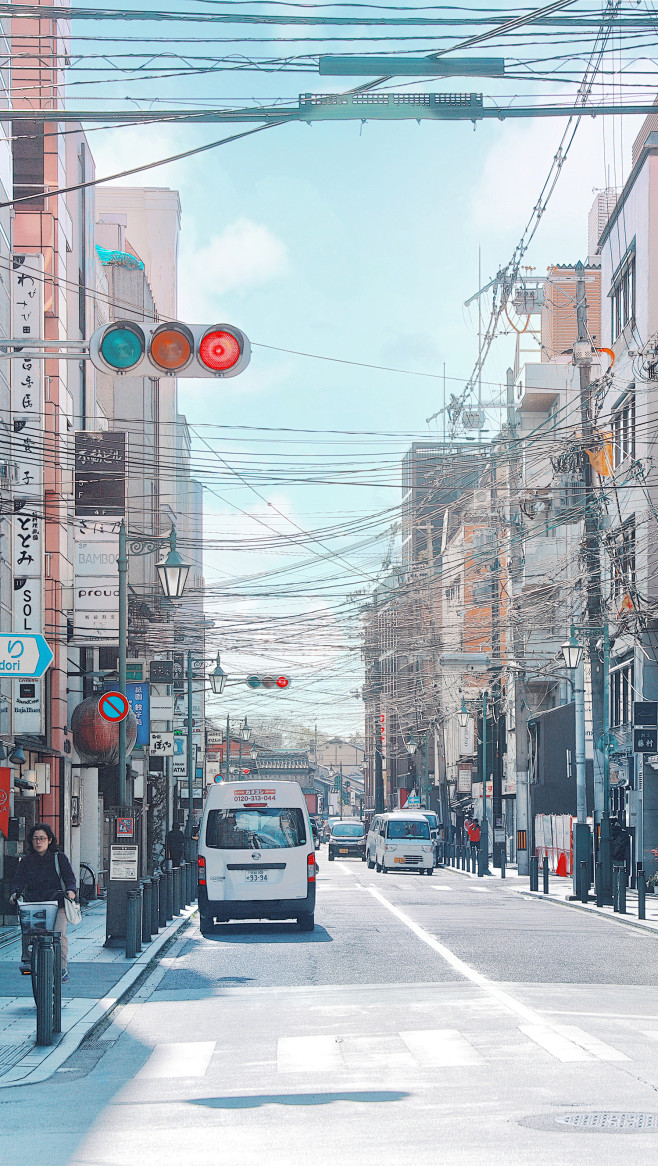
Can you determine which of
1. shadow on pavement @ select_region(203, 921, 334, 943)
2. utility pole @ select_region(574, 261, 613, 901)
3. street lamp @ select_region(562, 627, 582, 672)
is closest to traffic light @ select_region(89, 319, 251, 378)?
shadow on pavement @ select_region(203, 921, 334, 943)

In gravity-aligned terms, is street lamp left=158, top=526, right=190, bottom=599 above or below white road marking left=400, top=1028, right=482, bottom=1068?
above

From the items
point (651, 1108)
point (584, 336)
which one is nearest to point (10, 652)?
point (651, 1108)

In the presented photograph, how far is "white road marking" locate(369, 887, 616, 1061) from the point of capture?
11648 mm

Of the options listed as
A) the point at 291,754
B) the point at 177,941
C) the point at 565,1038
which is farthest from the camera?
the point at 291,754

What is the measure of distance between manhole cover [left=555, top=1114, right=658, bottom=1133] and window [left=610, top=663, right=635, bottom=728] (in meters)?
33.2

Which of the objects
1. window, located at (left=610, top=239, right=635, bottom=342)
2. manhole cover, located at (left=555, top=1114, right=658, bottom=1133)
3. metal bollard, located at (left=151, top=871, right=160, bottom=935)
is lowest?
metal bollard, located at (left=151, top=871, right=160, bottom=935)

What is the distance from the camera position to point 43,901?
16.2 metres

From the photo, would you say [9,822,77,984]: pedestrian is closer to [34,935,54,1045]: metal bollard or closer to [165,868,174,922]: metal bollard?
[34,935,54,1045]: metal bollard

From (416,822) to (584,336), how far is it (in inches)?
887

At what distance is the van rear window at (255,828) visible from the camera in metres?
25.3

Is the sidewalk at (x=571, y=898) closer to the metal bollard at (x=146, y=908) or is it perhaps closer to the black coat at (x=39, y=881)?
the metal bollard at (x=146, y=908)

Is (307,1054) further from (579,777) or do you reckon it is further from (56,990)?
(579,777)

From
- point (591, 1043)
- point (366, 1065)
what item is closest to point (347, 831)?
point (591, 1043)

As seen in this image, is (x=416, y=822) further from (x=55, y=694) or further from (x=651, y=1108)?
(x=651, y=1108)
